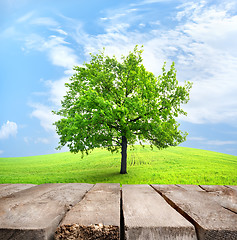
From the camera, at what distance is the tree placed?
14680 mm

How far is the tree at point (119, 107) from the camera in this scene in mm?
14680

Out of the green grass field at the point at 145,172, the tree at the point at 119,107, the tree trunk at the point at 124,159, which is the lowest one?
the green grass field at the point at 145,172

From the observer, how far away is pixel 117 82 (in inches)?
735

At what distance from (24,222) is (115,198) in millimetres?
1535

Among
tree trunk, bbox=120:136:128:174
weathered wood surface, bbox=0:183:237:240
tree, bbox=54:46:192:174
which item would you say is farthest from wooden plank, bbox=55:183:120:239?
tree trunk, bbox=120:136:128:174

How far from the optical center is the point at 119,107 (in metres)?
14.2

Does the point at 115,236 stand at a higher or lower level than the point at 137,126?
lower

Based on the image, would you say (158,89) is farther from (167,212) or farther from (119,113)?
(167,212)

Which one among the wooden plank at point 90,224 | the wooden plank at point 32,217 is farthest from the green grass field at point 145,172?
the wooden plank at point 90,224

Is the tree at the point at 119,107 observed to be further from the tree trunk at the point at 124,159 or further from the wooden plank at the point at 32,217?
the wooden plank at the point at 32,217

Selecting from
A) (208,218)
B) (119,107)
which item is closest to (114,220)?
(208,218)

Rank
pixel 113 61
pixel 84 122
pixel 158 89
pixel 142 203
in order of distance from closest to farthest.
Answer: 1. pixel 142 203
2. pixel 84 122
3. pixel 158 89
4. pixel 113 61

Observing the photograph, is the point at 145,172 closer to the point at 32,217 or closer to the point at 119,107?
the point at 119,107

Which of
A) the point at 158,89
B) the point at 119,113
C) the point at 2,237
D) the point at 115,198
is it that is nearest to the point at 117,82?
the point at 158,89
